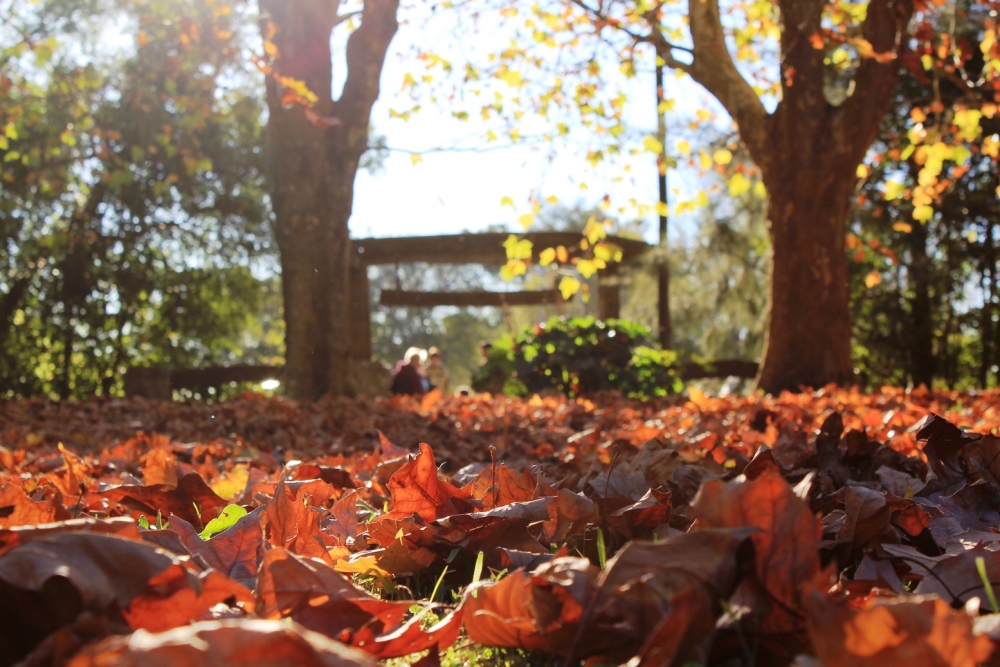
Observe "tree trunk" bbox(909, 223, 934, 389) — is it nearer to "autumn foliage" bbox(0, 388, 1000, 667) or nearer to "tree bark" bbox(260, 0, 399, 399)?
"tree bark" bbox(260, 0, 399, 399)

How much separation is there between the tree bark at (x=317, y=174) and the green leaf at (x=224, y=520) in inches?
263

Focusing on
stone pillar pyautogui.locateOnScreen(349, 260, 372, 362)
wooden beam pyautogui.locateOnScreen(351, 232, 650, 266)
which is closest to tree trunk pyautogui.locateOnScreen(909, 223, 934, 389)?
wooden beam pyautogui.locateOnScreen(351, 232, 650, 266)

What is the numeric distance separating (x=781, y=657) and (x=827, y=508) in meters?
0.82

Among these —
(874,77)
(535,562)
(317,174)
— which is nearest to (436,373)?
(317,174)

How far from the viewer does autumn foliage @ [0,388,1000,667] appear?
0.84 m

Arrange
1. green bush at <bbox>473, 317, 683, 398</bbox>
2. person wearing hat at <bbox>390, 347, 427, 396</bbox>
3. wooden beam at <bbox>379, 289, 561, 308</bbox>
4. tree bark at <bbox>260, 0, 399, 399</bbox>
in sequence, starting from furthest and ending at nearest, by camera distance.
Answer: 1. wooden beam at <bbox>379, 289, 561, 308</bbox>
2. person wearing hat at <bbox>390, 347, 427, 396</bbox>
3. green bush at <bbox>473, 317, 683, 398</bbox>
4. tree bark at <bbox>260, 0, 399, 399</bbox>

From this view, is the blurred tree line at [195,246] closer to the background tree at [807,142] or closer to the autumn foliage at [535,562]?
the background tree at [807,142]

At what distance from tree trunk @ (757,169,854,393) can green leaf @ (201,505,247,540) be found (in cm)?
709

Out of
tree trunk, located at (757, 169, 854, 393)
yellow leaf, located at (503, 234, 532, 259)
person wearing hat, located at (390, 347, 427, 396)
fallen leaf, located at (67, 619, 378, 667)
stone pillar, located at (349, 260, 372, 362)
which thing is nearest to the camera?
fallen leaf, located at (67, 619, 378, 667)

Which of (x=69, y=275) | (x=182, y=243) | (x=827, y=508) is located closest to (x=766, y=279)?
(x=182, y=243)

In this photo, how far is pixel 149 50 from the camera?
18734mm

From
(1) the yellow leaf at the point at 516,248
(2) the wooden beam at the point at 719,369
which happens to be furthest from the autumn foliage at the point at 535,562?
(2) the wooden beam at the point at 719,369

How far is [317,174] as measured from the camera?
8477 millimetres

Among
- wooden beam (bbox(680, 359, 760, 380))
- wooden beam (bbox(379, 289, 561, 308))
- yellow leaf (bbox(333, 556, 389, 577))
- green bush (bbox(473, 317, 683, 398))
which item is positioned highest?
wooden beam (bbox(379, 289, 561, 308))
